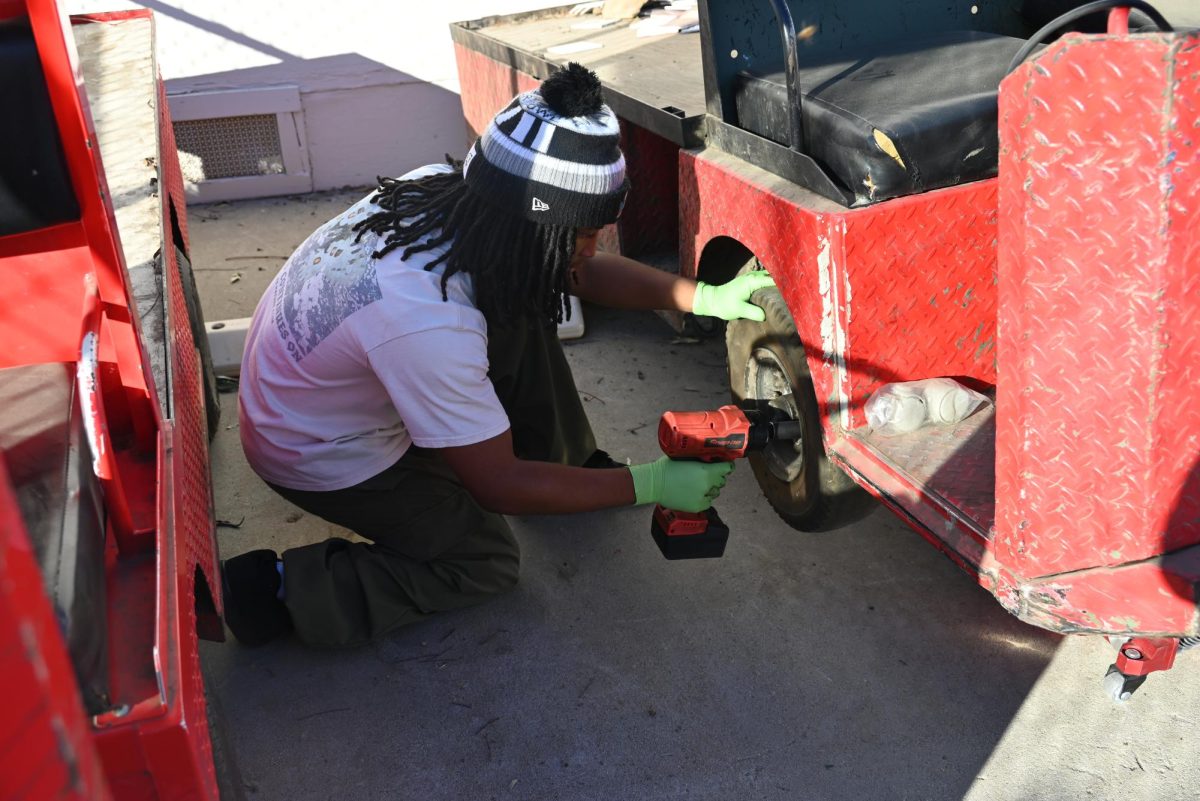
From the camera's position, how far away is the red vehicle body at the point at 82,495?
0.76 meters

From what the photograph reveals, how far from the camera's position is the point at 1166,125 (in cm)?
156

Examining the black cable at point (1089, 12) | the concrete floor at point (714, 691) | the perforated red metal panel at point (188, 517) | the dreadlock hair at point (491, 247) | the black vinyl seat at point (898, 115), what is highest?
the black cable at point (1089, 12)

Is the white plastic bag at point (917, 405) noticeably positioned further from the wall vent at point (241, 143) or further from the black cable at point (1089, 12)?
the wall vent at point (241, 143)

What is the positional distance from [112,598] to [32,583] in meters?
0.74

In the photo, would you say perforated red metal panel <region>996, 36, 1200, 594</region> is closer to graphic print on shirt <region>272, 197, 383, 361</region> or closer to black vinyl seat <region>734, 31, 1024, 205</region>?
black vinyl seat <region>734, 31, 1024, 205</region>

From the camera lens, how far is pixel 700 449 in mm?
2508

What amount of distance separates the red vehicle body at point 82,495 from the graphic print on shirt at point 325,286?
0.33 metres

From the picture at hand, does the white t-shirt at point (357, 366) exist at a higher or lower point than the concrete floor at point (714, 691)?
higher

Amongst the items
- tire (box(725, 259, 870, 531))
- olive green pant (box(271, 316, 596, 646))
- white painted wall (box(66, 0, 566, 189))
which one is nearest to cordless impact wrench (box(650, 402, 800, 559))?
tire (box(725, 259, 870, 531))

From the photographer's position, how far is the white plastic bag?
241 cm

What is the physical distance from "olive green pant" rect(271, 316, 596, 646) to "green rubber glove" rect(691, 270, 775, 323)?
0.44 meters

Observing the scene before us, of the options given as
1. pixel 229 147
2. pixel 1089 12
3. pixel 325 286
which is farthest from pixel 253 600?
pixel 229 147

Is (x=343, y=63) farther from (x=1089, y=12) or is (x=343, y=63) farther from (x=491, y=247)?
(x=1089, y=12)

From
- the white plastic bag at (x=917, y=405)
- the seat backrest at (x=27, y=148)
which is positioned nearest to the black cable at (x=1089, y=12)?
the white plastic bag at (x=917, y=405)
